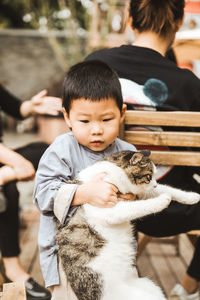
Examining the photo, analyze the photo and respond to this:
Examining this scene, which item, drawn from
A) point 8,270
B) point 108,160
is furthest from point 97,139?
point 8,270

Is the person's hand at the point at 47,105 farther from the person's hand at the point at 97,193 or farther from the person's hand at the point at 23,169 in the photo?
the person's hand at the point at 97,193

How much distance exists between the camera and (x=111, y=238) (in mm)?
1119

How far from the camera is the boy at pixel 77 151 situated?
3.66 feet

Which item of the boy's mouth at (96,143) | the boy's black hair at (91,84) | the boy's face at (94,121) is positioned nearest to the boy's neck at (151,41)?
the boy's black hair at (91,84)

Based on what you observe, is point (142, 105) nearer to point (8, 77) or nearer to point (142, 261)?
point (142, 261)

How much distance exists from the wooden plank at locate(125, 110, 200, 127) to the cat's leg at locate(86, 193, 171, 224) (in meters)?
0.38

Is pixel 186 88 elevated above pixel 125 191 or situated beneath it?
elevated above

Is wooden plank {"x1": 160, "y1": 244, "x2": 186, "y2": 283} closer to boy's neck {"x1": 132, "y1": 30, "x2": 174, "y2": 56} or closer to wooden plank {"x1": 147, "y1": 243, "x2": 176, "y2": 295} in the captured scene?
wooden plank {"x1": 147, "y1": 243, "x2": 176, "y2": 295}

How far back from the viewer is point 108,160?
3.90 feet

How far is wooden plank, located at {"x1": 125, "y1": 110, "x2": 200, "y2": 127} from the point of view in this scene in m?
1.34

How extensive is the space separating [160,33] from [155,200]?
88cm

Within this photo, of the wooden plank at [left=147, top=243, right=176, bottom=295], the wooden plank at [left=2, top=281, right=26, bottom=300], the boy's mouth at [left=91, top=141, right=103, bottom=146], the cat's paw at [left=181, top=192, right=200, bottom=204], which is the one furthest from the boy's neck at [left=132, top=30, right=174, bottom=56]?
the wooden plank at [left=147, top=243, right=176, bottom=295]

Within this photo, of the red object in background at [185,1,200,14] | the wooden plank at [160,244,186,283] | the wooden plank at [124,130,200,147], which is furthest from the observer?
the red object in background at [185,1,200,14]

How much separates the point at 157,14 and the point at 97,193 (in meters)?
0.94
